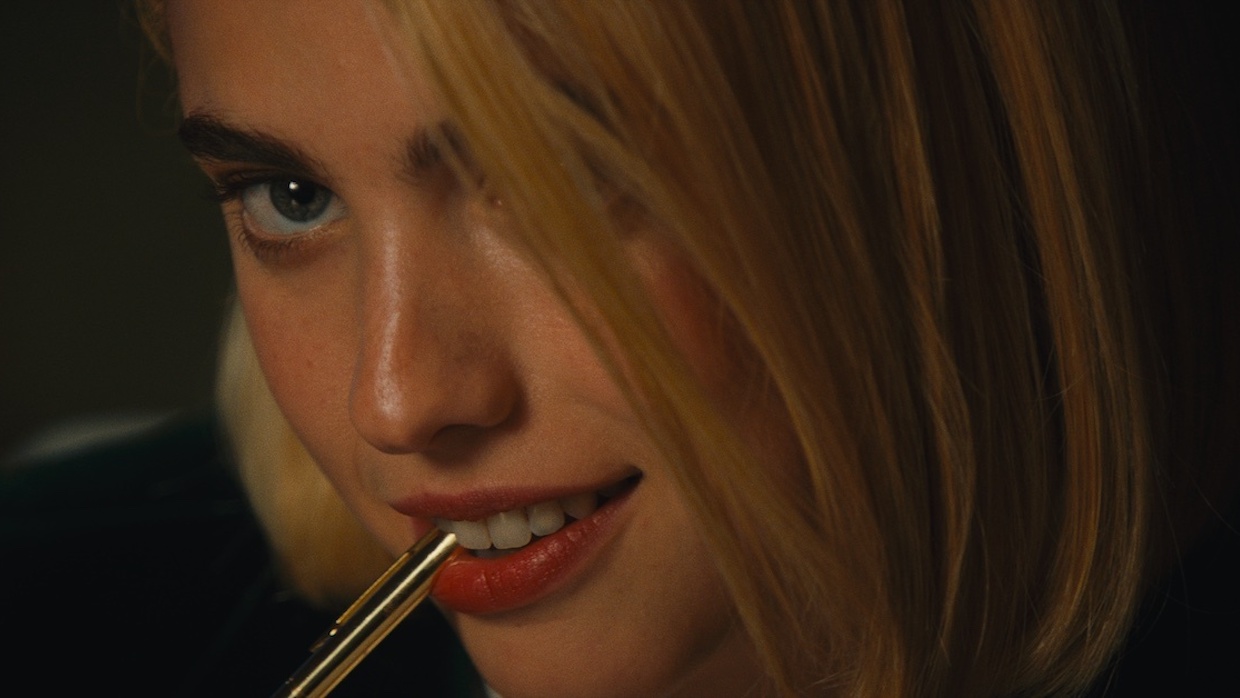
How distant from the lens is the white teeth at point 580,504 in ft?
2.00

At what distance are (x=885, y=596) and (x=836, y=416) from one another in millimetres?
86

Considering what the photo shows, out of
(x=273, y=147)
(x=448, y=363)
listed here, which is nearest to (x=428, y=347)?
(x=448, y=363)

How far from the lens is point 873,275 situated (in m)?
0.55

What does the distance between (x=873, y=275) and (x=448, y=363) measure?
17cm

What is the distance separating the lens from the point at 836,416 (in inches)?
21.9

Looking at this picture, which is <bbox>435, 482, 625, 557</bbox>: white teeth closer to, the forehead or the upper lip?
the upper lip

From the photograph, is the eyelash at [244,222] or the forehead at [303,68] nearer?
the forehead at [303,68]

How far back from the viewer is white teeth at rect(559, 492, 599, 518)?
2.00 feet

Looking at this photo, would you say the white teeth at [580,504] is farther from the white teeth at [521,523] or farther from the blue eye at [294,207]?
the blue eye at [294,207]

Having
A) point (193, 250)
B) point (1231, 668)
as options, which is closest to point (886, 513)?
point (1231, 668)

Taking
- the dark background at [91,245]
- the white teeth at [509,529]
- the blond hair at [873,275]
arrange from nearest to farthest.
A: the blond hair at [873,275] → the white teeth at [509,529] → the dark background at [91,245]

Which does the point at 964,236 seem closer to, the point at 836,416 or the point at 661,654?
the point at 836,416

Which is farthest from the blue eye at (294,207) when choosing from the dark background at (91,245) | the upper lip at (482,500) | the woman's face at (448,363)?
the dark background at (91,245)

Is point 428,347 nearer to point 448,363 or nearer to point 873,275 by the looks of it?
point 448,363
